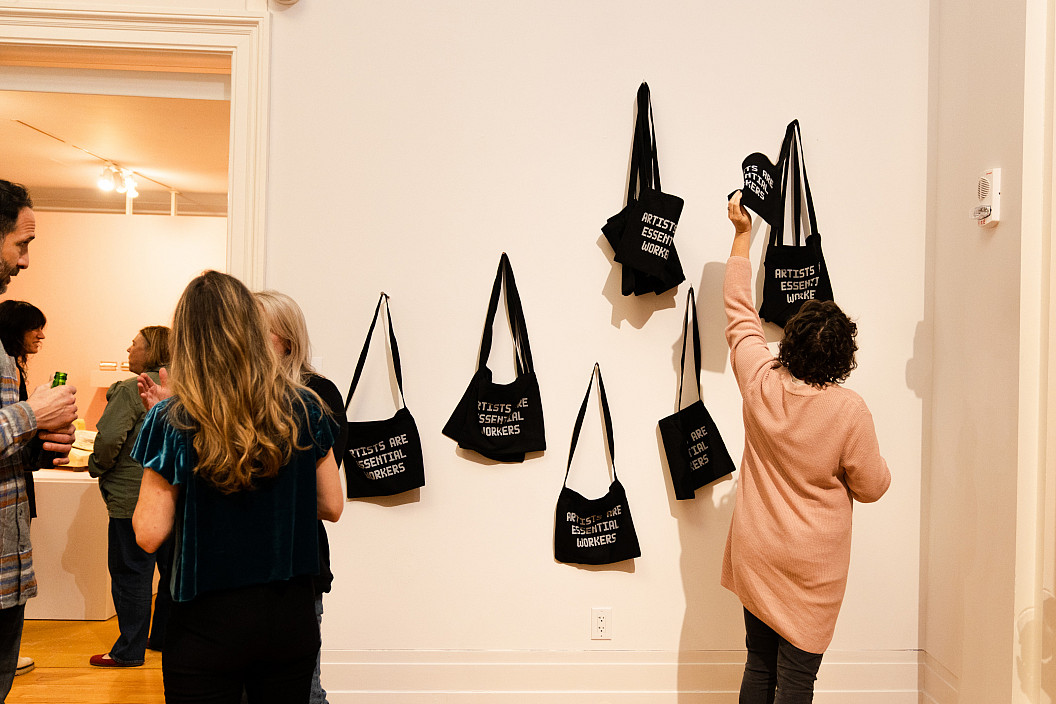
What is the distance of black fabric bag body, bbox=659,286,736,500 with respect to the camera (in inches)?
101

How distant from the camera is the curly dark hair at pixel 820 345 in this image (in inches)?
74.2

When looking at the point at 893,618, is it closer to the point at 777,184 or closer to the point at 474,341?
the point at 777,184

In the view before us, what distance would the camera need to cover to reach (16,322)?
2.68 metres

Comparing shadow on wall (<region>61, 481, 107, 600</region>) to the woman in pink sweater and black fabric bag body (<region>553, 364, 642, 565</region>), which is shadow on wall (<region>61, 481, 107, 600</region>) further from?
the woman in pink sweater

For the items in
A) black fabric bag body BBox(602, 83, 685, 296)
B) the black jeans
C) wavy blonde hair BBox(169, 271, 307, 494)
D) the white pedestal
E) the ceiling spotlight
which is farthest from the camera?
the ceiling spotlight

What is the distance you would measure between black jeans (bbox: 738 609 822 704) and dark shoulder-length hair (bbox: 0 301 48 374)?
2.56 meters

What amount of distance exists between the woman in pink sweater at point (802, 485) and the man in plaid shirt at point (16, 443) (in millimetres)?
1680

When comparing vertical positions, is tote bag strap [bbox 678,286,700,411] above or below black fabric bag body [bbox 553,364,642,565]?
above

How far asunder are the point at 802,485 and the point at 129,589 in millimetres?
2884

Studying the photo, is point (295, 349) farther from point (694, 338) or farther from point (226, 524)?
point (694, 338)

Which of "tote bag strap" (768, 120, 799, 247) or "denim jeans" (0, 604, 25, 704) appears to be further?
"tote bag strap" (768, 120, 799, 247)

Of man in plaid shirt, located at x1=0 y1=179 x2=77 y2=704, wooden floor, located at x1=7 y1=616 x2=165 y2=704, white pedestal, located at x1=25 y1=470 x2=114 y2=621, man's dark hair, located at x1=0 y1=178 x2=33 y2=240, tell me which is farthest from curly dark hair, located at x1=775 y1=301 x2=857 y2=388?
white pedestal, located at x1=25 y1=470 x2=114 y2=621

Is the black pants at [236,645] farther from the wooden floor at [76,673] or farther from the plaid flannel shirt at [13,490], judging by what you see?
the wooden floor at [76,673]

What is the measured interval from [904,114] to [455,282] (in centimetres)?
171
